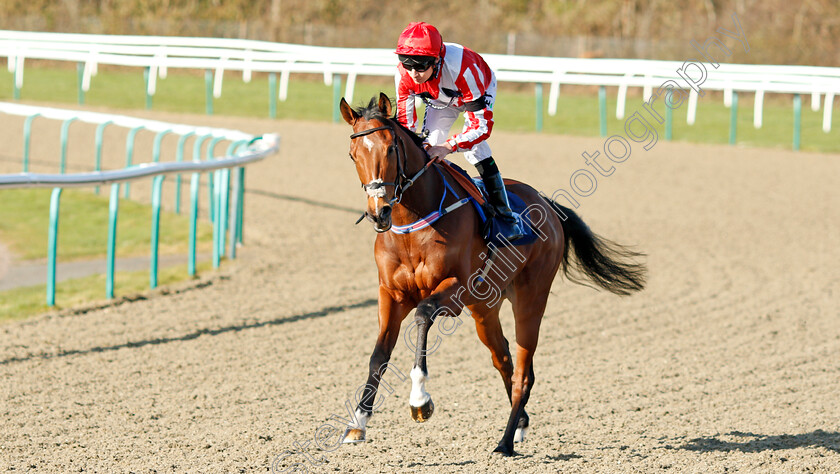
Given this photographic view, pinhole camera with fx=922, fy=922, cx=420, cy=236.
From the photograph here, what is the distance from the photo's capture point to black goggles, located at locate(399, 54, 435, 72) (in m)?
4.09

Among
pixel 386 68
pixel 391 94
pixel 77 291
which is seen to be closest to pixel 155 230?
pixel 77 291

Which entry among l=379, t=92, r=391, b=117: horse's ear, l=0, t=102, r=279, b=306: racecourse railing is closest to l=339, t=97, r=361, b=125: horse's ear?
l=379, t=92, r=391, b=117: horse's ear

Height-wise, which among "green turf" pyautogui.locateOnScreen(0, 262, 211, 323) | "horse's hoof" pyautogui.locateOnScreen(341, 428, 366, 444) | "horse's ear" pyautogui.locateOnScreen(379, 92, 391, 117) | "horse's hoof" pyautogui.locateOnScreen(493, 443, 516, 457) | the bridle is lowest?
"green turf" pyautogui.locateOnScreen(0, 262, 211, 323)

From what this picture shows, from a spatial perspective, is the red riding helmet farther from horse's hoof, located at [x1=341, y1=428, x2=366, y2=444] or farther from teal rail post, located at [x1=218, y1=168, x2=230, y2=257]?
teal rail post, located at [x1=218, y1=168, x2=230, y2=257]

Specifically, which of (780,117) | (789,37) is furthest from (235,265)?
(789,37)

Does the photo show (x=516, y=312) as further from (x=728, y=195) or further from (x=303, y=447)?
(x=728, y=195)

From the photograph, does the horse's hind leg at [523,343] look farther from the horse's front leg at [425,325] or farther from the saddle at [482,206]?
the horse's front leg at [425,325]

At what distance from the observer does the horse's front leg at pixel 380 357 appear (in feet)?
13.6

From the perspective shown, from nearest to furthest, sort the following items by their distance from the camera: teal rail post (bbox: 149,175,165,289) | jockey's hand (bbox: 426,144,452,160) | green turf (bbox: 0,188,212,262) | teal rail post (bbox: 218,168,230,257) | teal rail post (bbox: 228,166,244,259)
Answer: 1. jockey's hand (bbox: 426,144,452,160)
2. teal rail post (bbox: 149,175,165,289)
3. teal rail post (bbox: 218,168,230,257)
4. teal rail post (bbox: 228,166,244,259)
5. green turf (bbox: 0,188,212,262)

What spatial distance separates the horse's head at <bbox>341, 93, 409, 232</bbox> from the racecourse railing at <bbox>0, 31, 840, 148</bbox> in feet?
36.7

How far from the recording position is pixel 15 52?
20344mm

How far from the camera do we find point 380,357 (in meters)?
4.15

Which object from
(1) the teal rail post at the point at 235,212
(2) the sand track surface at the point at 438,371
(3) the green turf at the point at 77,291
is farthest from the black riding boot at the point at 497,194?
(1) the teal rail post at the point at 235,212

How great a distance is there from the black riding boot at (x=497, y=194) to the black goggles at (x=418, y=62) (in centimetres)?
70
